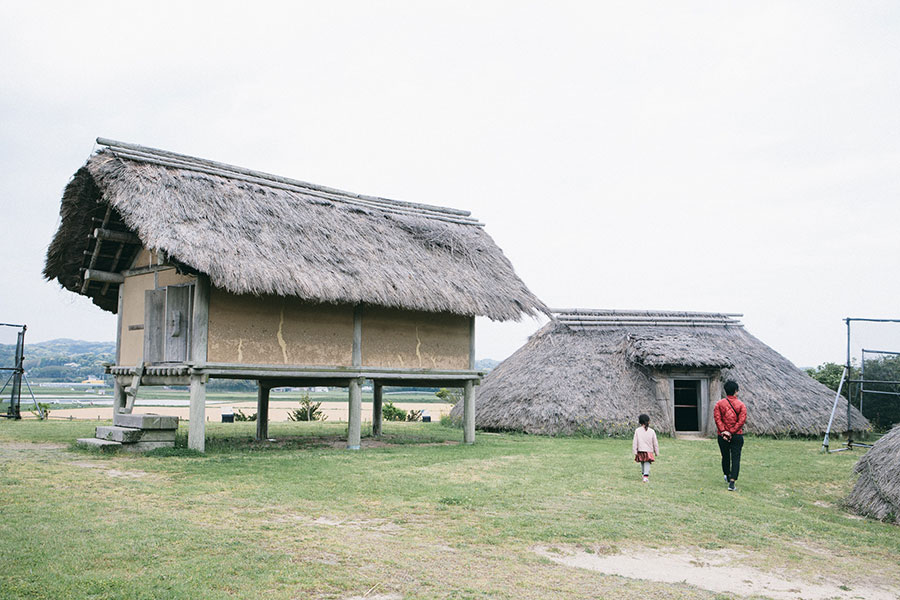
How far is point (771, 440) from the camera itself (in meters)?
17.7

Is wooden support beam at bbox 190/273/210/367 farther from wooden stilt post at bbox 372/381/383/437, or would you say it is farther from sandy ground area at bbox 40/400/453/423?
sandy ground area at bbox 40/400/453/423

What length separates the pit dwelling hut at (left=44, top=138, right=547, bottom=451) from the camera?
11.8 m

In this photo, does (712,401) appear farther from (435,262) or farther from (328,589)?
(328,589)

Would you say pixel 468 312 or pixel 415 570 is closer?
pixel 415 570

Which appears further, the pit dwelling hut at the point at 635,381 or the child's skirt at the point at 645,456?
the pit dwelling hut at the point at 635,381

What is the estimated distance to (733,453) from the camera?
9.80m

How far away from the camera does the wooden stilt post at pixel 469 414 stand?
1506 centimetres

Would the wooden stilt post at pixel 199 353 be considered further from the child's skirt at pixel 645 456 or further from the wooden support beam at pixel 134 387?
the child's skirt at pixel 645 456

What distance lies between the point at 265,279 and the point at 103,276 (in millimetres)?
4666

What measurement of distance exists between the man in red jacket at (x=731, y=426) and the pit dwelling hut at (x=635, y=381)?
24.2ft

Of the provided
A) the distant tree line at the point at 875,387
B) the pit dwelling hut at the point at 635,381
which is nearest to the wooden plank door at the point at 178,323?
the pit dwelling hut at the point at 635,381

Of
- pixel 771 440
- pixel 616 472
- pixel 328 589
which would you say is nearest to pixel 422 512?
pixel 328 589

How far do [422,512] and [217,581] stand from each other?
2.96 meters

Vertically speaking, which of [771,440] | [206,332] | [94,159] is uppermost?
[94,159]
